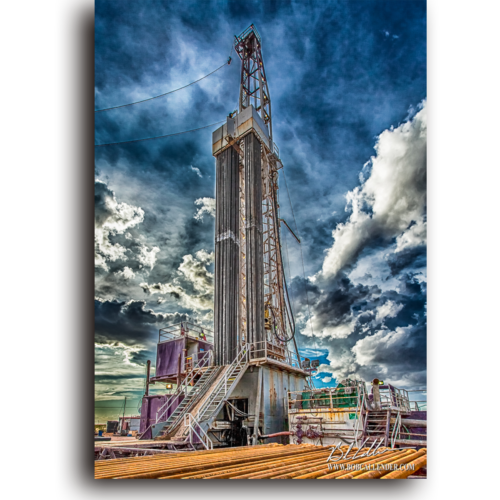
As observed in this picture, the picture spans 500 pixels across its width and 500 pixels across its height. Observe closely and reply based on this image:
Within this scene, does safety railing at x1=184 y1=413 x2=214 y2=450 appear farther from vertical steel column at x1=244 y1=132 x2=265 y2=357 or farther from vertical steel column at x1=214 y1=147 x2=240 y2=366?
vertical steel column at x1=214 y1=147 x2=240 y2=366

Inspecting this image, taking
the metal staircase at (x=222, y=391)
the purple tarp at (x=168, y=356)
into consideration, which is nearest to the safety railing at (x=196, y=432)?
the metal staircase at (x=222, y=391)

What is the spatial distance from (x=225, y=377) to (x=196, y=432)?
134 inches

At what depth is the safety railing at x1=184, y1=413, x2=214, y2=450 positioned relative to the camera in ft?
40.0

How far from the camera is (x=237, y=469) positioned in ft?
17.4

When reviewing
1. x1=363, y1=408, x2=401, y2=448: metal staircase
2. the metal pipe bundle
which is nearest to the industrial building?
x1=363, y1=408, x2=401, y2=448: metal staircase

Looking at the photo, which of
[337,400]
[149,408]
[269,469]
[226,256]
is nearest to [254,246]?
[226,256]

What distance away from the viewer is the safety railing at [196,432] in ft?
40.0

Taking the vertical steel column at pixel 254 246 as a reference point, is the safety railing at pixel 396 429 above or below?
below

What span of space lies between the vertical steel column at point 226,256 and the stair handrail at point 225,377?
3.19 ft

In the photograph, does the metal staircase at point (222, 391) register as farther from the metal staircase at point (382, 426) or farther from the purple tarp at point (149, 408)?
the purple tarp at point (149, 408)
